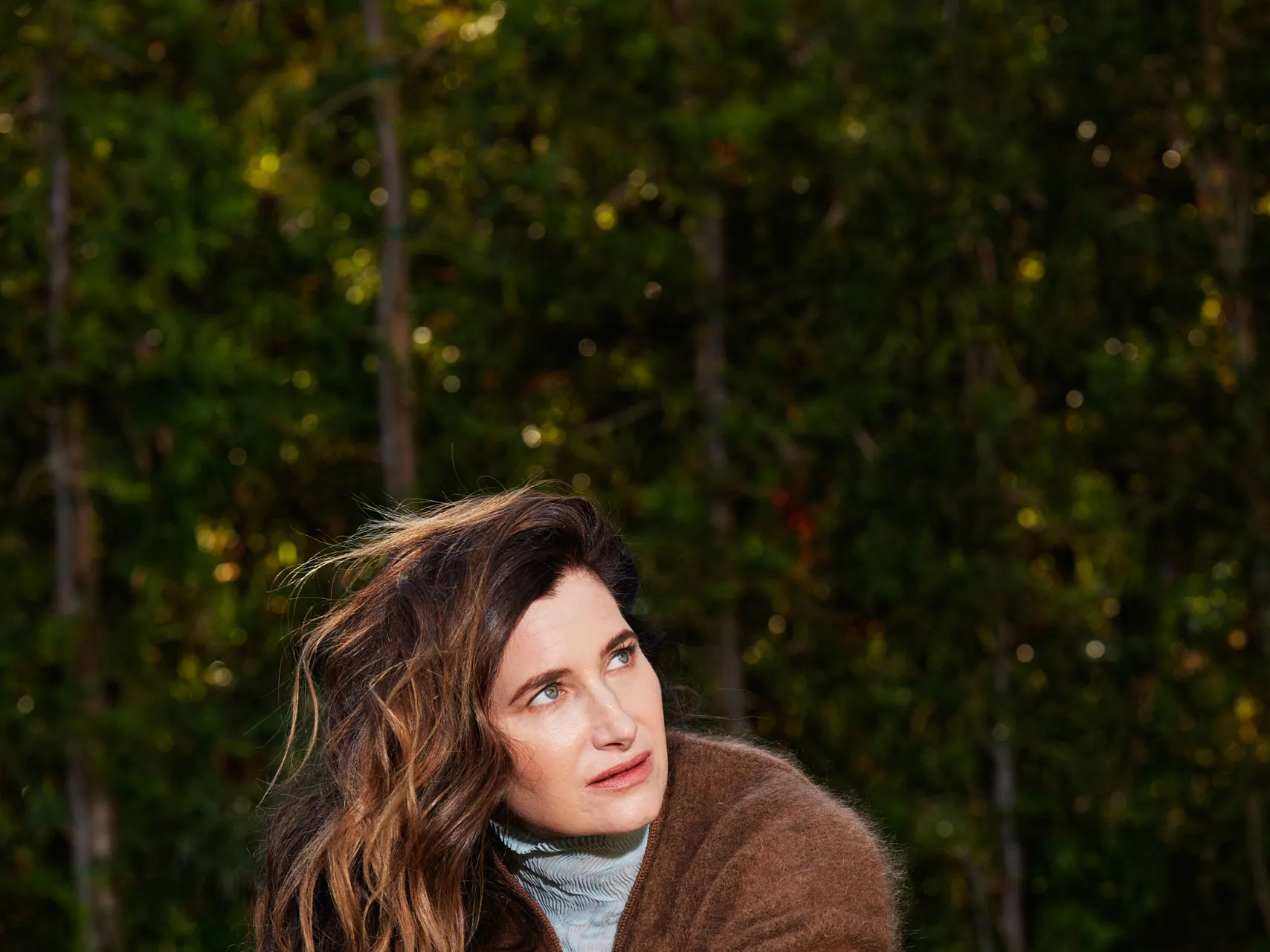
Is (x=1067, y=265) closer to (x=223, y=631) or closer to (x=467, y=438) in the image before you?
(x=467, y=438)

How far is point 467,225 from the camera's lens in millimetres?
4750

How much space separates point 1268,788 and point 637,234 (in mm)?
2436

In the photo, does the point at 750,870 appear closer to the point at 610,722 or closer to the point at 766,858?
the point at 766,858

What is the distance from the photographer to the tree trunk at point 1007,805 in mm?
4691

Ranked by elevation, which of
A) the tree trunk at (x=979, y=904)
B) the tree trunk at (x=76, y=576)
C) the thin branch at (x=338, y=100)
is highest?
the thin branch at (x=338, y=100)

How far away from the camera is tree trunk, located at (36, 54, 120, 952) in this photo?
4.44 metres

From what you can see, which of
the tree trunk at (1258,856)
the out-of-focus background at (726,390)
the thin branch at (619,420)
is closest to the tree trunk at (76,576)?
the out-of-focus background at (726,390)

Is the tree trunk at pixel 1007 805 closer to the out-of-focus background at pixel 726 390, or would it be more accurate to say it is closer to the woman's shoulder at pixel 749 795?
the out-of-focus background at pixel 726 390

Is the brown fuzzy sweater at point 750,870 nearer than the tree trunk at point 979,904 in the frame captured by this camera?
Yes

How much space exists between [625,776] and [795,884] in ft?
0.78

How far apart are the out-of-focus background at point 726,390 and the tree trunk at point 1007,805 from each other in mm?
17

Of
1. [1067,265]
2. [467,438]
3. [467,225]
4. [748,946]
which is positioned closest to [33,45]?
[467,225]

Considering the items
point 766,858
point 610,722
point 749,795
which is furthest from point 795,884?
point 610,722

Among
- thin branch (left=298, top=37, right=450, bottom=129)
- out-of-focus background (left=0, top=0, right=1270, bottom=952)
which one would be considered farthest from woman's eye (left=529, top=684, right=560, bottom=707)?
thin branch (left=298, top=37, right=450, bottom=129)
